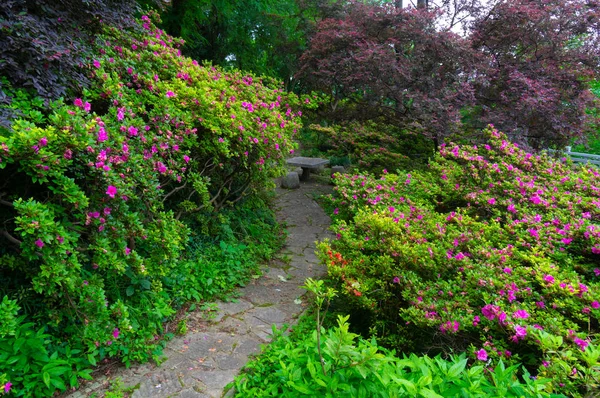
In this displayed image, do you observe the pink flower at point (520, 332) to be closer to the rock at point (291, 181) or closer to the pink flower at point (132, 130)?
the pink flower at point (132, 130)

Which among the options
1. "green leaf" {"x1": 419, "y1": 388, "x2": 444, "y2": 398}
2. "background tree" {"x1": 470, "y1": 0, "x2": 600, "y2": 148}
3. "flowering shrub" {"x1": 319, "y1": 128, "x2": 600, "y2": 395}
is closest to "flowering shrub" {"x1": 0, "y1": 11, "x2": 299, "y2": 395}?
"flowering shrub" {"x1": 319, "y1": 128, "x2": 600, "y2": 395}

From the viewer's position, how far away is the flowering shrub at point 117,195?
206cm

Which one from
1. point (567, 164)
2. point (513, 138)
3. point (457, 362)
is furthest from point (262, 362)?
point (513, 138)

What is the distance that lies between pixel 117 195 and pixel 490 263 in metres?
2.41

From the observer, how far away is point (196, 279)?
11.4 feet

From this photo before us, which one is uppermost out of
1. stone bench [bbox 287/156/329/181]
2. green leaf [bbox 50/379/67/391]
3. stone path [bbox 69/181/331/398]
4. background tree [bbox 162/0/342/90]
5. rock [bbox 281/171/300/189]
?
background tree [bbox 162/0/342/90]

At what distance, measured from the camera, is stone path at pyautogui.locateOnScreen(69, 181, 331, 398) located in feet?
7.88

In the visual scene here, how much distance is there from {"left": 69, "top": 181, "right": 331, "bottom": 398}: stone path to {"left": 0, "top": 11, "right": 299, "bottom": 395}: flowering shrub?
170 millimetres

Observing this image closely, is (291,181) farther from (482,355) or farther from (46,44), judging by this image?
(482,355)

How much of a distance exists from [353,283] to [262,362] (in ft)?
2.67

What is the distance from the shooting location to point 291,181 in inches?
284

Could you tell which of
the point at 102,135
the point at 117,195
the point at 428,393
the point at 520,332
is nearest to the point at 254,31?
the point at 102,135

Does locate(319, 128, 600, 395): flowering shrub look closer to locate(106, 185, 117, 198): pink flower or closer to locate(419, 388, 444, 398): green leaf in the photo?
locate(419, 388, 444, 398): green leaf

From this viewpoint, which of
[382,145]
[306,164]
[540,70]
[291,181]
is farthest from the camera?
[306,164]
